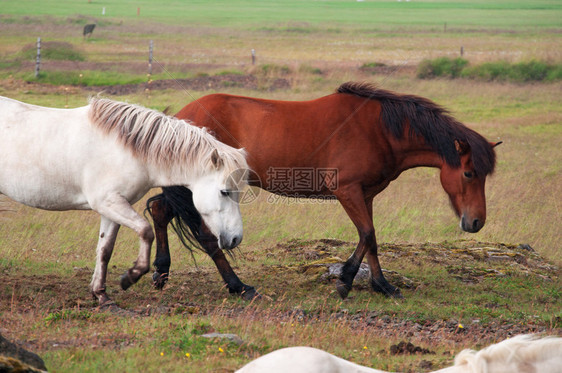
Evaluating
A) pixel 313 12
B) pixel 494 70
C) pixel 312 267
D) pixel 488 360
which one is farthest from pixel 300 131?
pixel 313 12

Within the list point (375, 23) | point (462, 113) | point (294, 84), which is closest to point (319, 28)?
point (375, 23)

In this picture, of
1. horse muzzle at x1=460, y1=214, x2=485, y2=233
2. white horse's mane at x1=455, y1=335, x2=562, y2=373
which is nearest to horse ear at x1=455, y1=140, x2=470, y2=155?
horse muzzle at x1=460, y1=214, x2=485, y2=233

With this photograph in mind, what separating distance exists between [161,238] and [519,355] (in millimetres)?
5087

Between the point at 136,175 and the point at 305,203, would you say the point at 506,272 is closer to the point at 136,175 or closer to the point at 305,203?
the point at 305,203

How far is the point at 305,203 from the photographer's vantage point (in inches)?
447

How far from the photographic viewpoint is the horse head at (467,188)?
22.5ft

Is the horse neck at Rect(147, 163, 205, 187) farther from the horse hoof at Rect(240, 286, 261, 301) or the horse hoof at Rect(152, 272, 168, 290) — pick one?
the horse hoof at Rect(240, 286, 261, 301)

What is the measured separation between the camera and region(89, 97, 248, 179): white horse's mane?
6.00 meters

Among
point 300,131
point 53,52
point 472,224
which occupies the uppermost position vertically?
point 300,131

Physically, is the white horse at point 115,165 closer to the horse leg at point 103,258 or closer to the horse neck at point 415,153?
the horse leg at point 103,258

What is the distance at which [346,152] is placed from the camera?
7.10m

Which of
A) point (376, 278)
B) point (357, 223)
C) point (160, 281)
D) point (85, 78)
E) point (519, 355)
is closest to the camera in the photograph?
point (519, 355)

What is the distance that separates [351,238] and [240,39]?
3837 centimetres

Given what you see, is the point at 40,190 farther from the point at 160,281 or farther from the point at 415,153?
the point at 415,153
